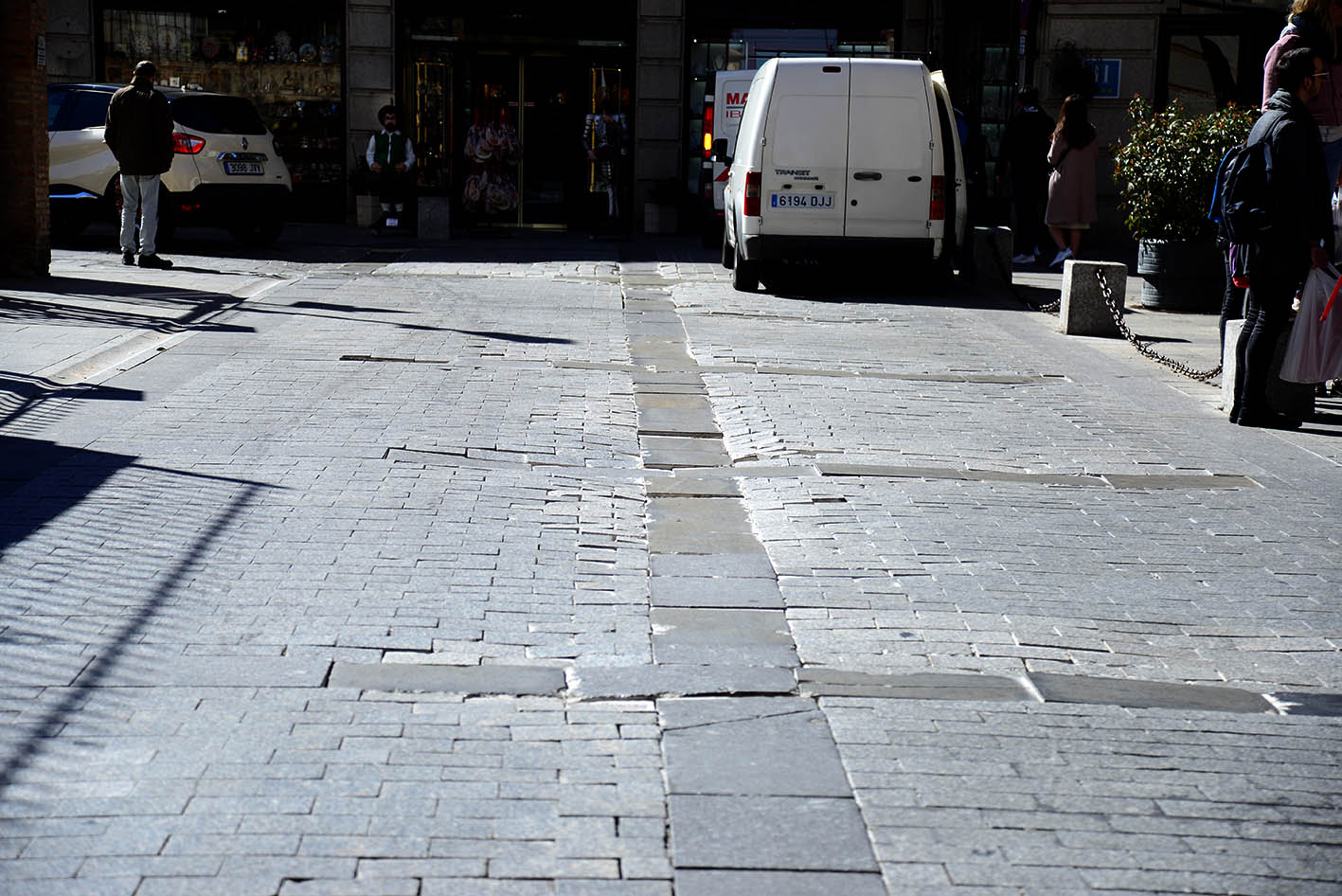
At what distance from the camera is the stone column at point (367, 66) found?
25.3 metres

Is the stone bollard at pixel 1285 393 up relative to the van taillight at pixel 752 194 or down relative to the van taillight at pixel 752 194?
down

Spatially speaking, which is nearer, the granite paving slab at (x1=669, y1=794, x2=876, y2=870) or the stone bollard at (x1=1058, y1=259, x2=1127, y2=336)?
the granite paving slab at (x1=669, y1=794, x2=876, y2=870)

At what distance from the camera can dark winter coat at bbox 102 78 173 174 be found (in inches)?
640

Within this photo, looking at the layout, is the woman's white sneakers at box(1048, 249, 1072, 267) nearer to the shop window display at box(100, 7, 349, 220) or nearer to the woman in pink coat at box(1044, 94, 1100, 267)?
the woman in pink coat at box(1044, 94, 1100, 267)

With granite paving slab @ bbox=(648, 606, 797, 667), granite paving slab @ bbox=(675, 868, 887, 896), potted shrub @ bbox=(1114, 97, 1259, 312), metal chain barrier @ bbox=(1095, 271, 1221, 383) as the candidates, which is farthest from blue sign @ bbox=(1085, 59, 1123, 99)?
granite paving slab @ bbox=(675, 868, 887, 896)

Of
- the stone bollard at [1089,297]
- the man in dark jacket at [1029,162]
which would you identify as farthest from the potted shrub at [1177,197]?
the man in dark jacket at [1029,162]

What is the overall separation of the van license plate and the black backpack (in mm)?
6944

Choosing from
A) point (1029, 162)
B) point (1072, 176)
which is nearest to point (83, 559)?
point (1072, 176)

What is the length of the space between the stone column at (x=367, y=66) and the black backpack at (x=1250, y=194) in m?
18.3

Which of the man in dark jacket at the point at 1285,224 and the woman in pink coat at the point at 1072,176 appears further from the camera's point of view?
the woman in pink coat at the point at 1072,176

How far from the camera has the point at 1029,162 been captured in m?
19.9

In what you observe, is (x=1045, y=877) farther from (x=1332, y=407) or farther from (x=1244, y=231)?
(x=1332, y=407)

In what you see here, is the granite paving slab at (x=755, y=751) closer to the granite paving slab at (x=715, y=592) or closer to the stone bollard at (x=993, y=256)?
the granite paving slab at (x=715, y=592)

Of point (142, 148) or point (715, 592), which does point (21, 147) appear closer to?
point (142, 148)
